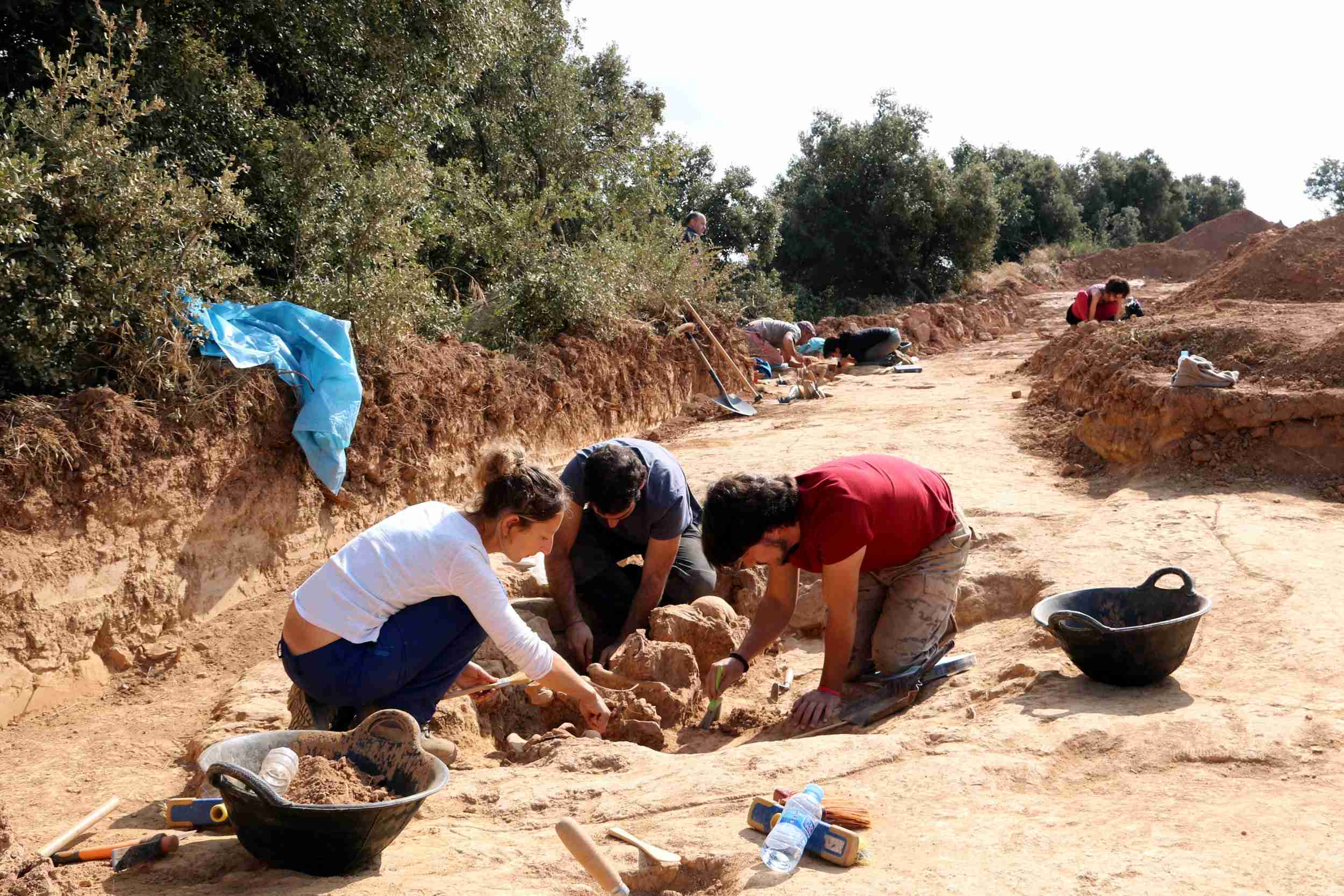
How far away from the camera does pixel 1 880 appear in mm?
2174

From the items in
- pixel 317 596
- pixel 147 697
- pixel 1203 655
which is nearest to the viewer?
pixel 317 596

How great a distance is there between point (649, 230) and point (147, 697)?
8833 mm

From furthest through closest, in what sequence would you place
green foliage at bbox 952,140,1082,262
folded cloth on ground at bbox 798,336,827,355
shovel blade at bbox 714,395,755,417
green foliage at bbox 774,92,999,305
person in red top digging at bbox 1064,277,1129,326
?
green foliage at bbox 952,140,1082,262
green foliage at bbox 774,92,999,305
folded cloth on ground at bbox 798,336,827,355
person in red top digging at bbox 1064,277,1129,326
shovel blade at bbox 714,395,755,417

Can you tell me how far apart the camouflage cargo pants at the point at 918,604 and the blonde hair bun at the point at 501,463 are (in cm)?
173

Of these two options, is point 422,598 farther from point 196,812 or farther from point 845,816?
point 845,816

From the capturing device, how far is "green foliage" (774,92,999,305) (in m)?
21.8

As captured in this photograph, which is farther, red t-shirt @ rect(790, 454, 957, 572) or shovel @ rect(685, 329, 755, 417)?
shovel @ rect(685, 329, 755, 417)

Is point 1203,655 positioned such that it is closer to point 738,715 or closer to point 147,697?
point 738,715

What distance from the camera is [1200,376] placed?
6297 mm

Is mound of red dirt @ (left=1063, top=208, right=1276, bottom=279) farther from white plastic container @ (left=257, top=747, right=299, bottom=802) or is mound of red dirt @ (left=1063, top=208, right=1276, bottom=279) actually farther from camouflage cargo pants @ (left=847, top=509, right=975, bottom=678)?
white plastic container @ (left=257, top=747, right=299, bottom=802)

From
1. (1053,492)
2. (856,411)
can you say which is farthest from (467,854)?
(856,411)

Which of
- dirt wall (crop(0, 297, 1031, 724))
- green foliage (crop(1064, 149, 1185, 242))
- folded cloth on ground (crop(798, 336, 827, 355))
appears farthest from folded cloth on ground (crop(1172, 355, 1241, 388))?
green foliage (crop(1064, 149, 1185, 242))

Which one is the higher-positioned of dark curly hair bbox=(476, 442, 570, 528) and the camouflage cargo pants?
dark curly hair bbox=(476, 442, 570, 528)

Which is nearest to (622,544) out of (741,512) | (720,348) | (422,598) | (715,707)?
(715,707)
